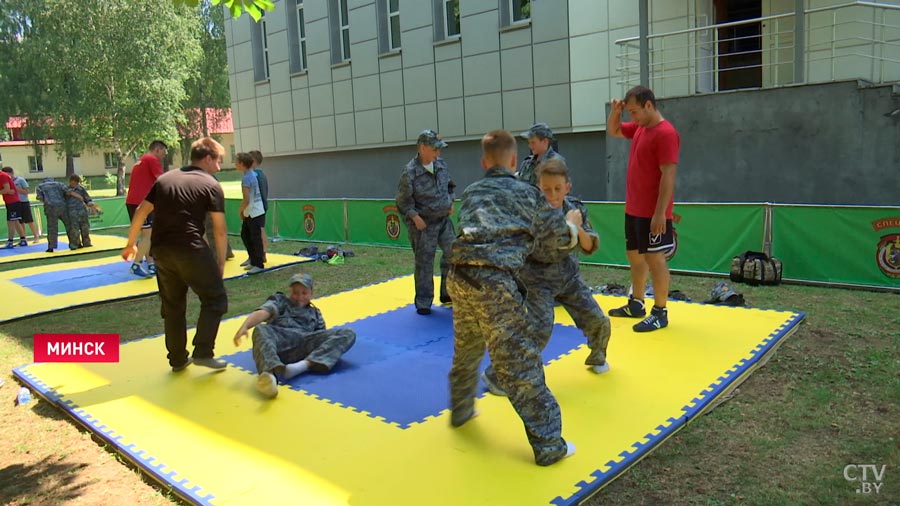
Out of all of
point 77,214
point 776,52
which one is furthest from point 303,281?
point 77,214

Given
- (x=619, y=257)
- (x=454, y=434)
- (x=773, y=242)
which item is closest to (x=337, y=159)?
(x=619, y=257)

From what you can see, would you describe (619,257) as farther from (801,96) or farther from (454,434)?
(454,434)

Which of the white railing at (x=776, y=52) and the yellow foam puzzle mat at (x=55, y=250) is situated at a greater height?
the white railing at (x=776, y=52)

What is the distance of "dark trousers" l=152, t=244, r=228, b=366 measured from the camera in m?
5.38

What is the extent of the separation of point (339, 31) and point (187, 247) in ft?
52.0

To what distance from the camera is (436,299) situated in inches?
320

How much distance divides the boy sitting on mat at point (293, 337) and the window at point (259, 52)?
60.4 feet

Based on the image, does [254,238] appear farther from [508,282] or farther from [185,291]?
[508,282]

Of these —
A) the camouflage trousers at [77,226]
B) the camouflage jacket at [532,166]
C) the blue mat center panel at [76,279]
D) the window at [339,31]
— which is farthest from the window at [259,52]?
the camouflage jacket at [532,166]

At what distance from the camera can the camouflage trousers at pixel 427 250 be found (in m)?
7.31

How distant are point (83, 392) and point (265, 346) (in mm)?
1453

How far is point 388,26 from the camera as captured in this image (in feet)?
60.5

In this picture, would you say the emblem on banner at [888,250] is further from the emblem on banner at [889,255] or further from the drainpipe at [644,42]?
the drainpipe at [644,42]

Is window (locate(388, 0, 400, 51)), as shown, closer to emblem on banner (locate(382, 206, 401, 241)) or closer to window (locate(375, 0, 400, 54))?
window (locate(375, 0, 400, 54))
